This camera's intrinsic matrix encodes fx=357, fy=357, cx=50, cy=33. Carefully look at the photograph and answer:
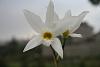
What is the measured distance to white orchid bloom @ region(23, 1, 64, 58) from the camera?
848 mm

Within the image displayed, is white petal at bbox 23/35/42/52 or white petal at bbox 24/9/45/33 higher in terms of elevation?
white petal at bbox 24/9/45/33

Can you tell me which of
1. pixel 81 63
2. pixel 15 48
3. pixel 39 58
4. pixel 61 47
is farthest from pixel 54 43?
pixel 15 48

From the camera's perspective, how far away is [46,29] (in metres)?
0.87

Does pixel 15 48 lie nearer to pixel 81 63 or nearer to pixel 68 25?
pixel 81 63

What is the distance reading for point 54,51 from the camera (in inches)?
33.6

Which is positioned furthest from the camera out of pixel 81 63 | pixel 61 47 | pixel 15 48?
pixel 15 48

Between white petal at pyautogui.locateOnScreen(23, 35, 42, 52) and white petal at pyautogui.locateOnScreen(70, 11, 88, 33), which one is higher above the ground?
white petal at pyautogui.locateOnScreen(70, 11, 88, 33)

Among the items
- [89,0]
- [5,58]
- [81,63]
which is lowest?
[5,58]

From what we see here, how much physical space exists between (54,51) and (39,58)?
28.5 ft

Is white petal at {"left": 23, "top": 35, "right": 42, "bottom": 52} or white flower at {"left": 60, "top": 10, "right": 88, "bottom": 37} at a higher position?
white flower at {"left": 60, "top": 10, "right": 88, "bottom": 37}

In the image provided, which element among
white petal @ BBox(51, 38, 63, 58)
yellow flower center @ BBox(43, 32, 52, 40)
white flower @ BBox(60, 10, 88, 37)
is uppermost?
white flower @ BBox(60, 10, 88, 37)

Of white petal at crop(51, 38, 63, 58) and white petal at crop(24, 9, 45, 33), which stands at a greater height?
white petal at crop(24, 9, 45, 33)

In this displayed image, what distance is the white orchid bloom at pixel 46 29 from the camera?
2.78 feet

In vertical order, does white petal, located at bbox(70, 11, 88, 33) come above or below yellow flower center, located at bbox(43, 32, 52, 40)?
above
